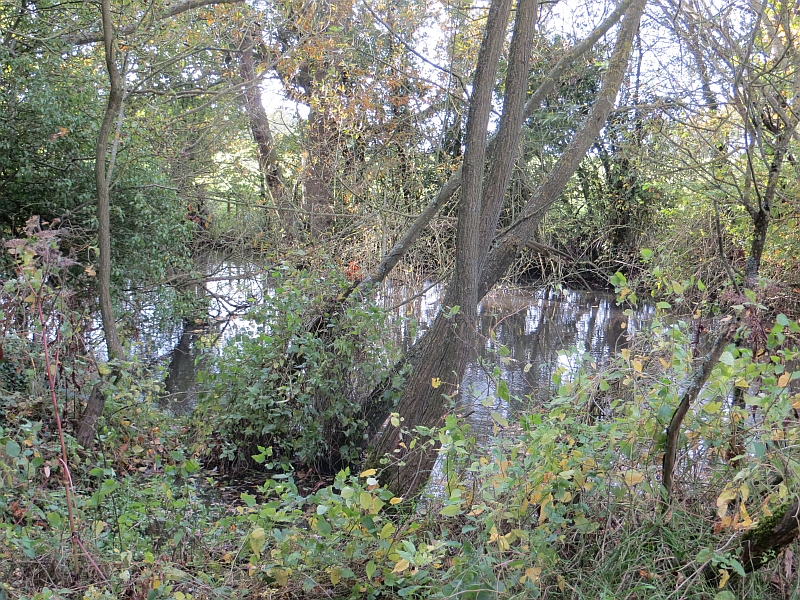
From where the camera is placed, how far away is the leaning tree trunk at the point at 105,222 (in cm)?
535

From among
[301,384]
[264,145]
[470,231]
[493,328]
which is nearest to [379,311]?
[301,384]

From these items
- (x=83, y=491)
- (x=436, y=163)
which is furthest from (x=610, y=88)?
(x=83, y=491)

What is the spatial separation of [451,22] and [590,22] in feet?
5.61

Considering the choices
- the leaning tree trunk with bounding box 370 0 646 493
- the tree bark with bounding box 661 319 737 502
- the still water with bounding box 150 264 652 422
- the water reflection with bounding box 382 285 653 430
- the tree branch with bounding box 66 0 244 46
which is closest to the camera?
the tree bark with bounding box 661 319 737 502

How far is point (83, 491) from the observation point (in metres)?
4.63

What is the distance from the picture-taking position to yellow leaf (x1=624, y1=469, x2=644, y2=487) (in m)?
2.71

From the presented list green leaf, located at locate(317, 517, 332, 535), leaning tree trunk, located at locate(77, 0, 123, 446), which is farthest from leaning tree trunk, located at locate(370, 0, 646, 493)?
leaning tree trunk, located at locate(77, 0, 123, 446)

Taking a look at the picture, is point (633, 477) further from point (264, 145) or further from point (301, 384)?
point (264, 145)

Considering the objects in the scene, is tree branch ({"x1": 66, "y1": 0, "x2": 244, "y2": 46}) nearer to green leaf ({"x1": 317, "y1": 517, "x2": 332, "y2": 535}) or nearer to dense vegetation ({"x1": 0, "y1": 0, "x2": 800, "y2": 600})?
dense vegetation ({"x1": 0, "y1": 0, "x2": 800, "y2": 600})

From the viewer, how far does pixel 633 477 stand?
2.71m

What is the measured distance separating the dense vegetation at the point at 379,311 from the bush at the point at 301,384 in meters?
0.03

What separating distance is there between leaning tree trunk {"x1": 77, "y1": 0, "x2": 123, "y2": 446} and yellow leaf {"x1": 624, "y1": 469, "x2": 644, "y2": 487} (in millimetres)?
4030

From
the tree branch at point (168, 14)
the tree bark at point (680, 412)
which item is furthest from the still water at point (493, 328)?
the tree bark at point (680, 412)

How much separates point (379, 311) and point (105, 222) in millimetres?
2454
